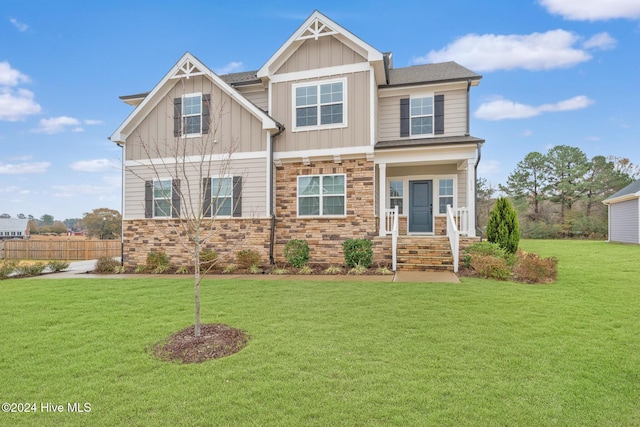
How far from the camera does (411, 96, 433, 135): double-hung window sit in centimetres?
1257

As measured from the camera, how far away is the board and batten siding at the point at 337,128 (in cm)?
1126

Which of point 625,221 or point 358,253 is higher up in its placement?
point 625,221

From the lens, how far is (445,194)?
13.0 m

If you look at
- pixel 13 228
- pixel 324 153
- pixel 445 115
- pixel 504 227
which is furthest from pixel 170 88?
pixel 13 228

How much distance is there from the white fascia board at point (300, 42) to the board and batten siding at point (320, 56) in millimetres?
146

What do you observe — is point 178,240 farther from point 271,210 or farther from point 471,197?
point 471,197

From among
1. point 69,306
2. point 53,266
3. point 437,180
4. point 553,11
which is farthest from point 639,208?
point 53,266

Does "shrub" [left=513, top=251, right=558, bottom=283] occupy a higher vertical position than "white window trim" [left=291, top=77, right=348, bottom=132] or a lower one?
lower

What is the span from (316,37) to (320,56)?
24.6 inches

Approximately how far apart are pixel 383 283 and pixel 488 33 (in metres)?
13.4

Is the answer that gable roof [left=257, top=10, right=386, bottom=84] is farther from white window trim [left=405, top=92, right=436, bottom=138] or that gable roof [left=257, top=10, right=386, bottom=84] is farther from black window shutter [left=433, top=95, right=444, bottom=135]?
black window shutter [left=433, top=95, right=444, bottom=135]

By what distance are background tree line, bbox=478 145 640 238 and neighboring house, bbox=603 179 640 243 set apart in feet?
15.5

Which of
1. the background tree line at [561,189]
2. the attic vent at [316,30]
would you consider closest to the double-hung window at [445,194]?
the attic vent at [316,30]

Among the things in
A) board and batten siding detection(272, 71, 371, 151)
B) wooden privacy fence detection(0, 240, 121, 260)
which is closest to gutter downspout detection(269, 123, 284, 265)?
board and batten siding detection(272, 71, 371, 151)
